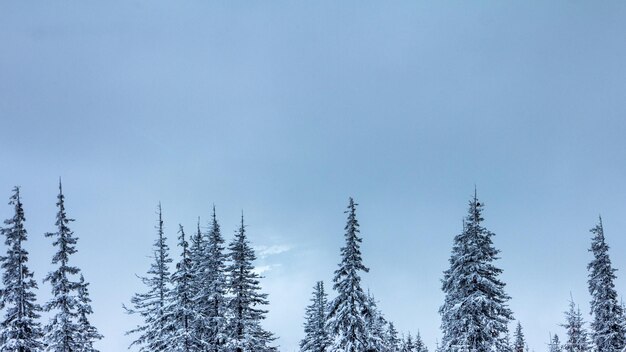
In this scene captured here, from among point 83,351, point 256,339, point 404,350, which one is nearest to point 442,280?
point 256,339

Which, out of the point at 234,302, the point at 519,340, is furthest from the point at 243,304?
the point at 519,340

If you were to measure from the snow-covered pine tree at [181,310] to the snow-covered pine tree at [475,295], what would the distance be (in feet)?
56.7

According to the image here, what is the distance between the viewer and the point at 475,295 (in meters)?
31.8

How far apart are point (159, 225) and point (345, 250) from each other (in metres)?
13.8

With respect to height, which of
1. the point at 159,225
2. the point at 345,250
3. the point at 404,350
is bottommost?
the point at 404,350

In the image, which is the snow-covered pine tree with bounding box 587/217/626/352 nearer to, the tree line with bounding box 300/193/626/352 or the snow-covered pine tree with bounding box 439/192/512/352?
the tree line with bounding box 300/193/626/352

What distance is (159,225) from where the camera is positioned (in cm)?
3656

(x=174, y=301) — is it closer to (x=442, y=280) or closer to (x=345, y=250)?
(x=345, y=250)

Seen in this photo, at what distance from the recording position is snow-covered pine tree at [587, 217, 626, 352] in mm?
39781

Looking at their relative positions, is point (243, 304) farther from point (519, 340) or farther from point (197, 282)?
point (519, 340)

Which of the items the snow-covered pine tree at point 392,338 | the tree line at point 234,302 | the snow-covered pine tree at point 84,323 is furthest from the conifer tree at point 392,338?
the snow-covered pine tree at point 84,323

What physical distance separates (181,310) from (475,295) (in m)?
19.5

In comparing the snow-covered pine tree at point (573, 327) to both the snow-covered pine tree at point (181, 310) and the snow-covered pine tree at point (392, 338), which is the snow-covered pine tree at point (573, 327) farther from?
the snow-covered pine tree at point (181, 310)

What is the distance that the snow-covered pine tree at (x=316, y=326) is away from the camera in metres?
48.7
